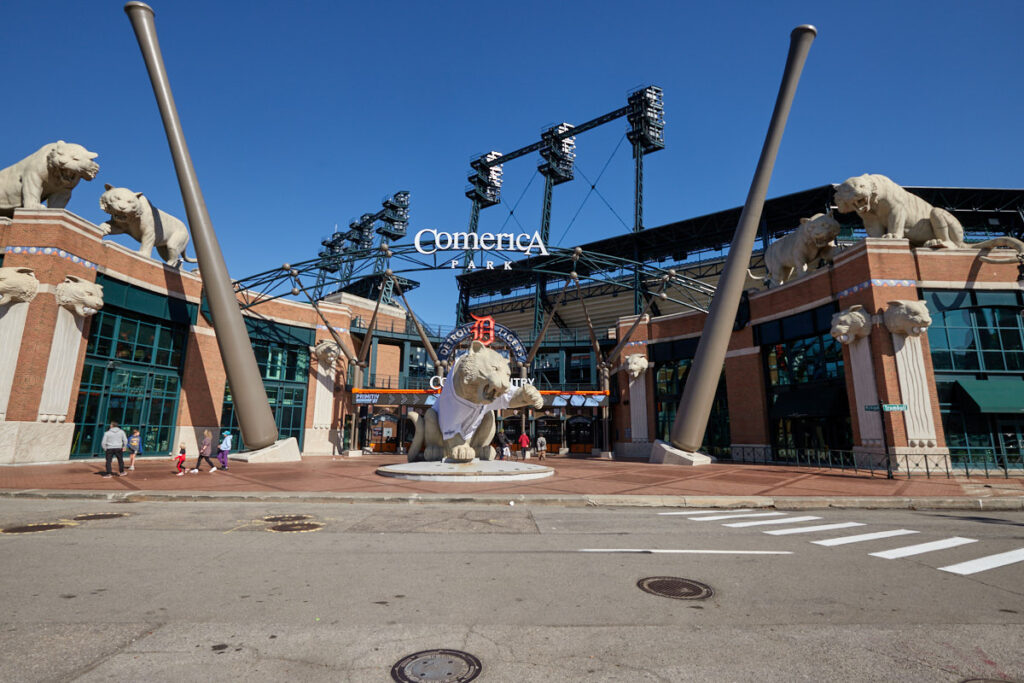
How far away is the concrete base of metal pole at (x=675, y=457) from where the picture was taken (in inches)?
816

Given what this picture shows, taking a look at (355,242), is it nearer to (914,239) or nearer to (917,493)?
(914,239)

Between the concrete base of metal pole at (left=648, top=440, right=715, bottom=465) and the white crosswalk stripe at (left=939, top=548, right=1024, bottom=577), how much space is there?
14.5 m

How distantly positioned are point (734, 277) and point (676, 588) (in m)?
17.7

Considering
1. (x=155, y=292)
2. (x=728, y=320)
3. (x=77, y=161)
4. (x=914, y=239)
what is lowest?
(x=728, y=320)

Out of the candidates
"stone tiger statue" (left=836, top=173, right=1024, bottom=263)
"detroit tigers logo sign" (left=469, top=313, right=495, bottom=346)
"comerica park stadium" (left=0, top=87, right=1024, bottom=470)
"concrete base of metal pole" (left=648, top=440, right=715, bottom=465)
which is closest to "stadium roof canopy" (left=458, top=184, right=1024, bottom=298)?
"comerica park stadium" (left=0, top=87, right=1024, bottom=470)

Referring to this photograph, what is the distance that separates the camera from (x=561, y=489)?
11.9m

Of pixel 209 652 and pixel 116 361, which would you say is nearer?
pixel 209 652

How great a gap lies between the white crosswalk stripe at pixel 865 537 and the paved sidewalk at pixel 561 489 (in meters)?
2.64

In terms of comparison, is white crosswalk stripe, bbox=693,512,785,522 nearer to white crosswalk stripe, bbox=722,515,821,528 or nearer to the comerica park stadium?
white crosswalk stripe, bbox=722,515,821,528

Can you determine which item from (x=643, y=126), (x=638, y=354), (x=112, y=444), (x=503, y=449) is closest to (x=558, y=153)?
(x=643, y=126)

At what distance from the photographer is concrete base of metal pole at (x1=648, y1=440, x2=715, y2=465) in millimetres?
20734

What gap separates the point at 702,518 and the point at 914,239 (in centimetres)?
1941

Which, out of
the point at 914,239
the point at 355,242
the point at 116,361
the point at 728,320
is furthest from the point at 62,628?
the point at 355,242

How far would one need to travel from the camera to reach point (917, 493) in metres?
11.7
